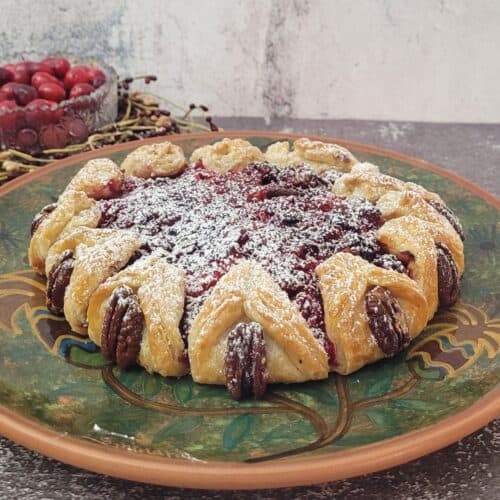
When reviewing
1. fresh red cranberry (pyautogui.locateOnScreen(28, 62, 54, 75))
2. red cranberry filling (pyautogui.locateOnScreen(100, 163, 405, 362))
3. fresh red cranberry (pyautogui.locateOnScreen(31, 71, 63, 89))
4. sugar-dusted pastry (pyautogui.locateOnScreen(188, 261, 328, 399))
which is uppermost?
fresh red cranberry (pyautogui.locateOnScreen(28, 62, 54, 75))

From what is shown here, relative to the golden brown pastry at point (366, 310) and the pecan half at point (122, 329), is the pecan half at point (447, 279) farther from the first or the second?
the pecan half at point (122, 329)

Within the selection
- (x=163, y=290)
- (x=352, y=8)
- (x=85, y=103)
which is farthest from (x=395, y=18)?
(x=163, y=290)

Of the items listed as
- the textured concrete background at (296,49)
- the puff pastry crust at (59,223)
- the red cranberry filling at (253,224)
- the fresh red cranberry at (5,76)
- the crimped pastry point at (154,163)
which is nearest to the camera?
the red cranberry filling at (253,224)

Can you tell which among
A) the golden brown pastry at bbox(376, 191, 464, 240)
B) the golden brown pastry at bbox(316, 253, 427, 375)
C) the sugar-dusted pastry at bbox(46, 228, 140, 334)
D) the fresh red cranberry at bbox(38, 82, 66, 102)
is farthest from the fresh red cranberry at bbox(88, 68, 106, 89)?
the golden brown pastry at bbox(316, 253, 427, 375)

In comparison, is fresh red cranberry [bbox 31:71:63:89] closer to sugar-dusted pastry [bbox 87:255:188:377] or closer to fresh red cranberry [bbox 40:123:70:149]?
fresh red cranberry [bbox 40:123:70:149]

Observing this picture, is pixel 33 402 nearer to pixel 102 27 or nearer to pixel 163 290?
pixel 163 290

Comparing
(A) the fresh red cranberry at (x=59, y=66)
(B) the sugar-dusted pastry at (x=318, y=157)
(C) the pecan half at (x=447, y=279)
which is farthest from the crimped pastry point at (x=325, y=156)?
(A) the fresh red cranberry at (x=59, y=66)
